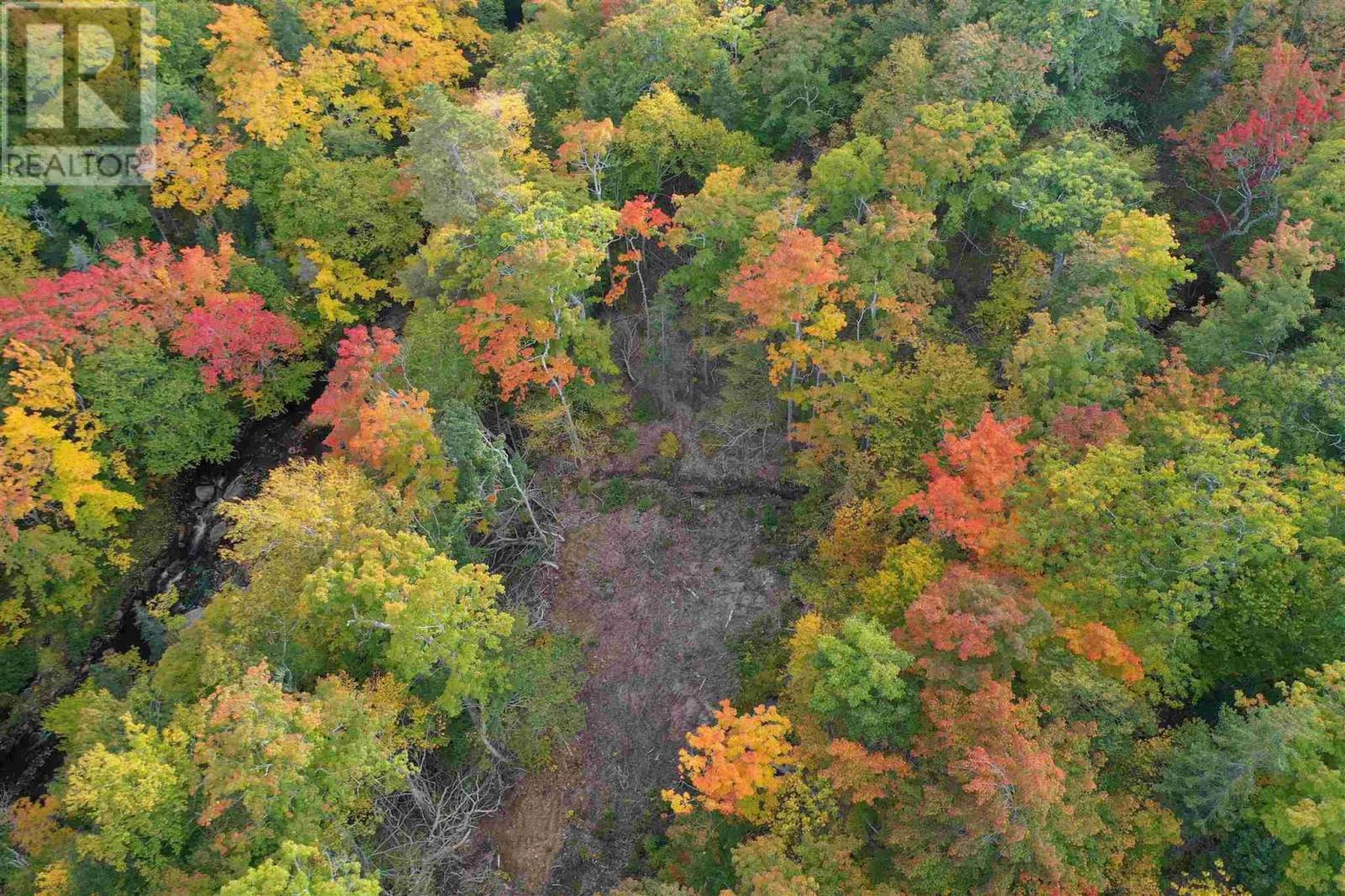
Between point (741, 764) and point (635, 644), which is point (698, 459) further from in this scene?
point (741, 764)

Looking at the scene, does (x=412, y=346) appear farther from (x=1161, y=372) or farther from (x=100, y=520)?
(x=1161, y=372)

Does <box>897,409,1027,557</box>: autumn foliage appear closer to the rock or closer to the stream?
the stream

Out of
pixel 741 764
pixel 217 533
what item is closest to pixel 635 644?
pixel 741 764

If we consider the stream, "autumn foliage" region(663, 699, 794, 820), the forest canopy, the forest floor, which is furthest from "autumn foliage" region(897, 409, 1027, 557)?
the stream

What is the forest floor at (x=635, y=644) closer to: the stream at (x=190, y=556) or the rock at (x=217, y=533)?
the stream at (x=190, y=556)

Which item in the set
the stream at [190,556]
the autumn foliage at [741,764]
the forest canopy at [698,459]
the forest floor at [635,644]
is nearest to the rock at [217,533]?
the stream at [190,556]

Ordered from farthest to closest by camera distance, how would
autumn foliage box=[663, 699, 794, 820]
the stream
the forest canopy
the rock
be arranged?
the rock
the stream
autumn foliage box=[663, 699, 794, 820]
the forest canopy
